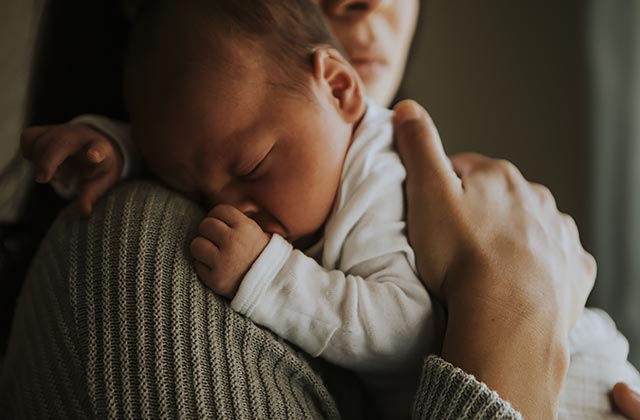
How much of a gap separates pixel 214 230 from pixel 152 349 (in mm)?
177

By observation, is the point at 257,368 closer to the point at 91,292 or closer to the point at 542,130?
the point at 91,292

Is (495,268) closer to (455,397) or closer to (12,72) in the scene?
(455,397)

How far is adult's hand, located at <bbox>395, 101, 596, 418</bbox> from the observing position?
81 cm

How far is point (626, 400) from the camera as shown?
0.94 meters

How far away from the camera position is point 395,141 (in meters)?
1.03

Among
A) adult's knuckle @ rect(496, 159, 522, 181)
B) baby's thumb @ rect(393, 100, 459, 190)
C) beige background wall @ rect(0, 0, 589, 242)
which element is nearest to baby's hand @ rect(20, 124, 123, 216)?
baby's thumb @ rect(393, 100, 459, 190)

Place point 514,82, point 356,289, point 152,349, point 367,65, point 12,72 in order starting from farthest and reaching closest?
point 514,82, point 12,72, point 367,65, point 356,289, point 152,349

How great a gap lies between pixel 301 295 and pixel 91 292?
10.9 inches

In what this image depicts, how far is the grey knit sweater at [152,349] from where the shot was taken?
723mm

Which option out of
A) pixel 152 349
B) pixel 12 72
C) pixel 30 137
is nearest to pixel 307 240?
pixel 152 349

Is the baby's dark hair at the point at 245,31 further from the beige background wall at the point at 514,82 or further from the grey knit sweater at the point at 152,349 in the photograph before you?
the beige background wall at the point at 514,82

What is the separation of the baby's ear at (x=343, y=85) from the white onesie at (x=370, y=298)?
3 centimetres

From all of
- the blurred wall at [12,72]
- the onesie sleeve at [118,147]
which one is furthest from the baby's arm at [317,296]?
the blurred wall at [12,72]

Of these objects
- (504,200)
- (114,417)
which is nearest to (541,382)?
(504,200)
